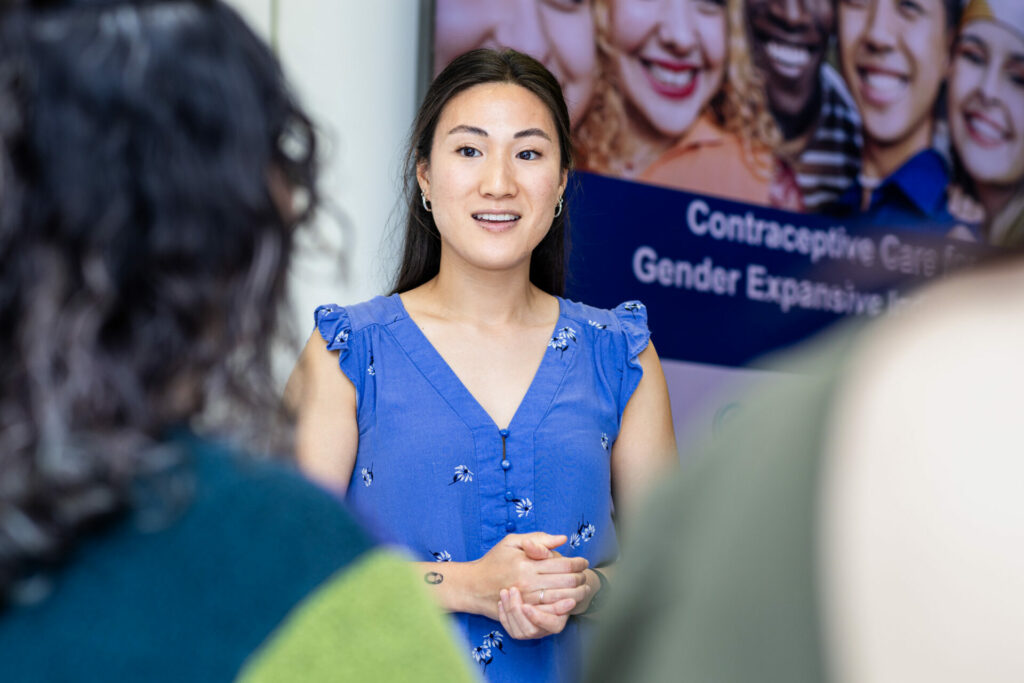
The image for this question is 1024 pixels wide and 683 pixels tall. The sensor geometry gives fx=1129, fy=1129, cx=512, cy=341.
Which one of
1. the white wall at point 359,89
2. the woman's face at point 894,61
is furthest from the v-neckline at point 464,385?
the woman's face at point 894,61

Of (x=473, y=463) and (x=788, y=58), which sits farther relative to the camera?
(x=788, y=58)

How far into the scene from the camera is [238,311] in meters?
0.79

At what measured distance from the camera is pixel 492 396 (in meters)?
2.11

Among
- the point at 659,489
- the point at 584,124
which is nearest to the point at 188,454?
the point at 659,489

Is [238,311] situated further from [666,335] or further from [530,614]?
[666,335]

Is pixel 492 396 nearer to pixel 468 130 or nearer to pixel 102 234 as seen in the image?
pixel 468 130

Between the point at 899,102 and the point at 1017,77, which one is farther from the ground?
the point at 1017,77

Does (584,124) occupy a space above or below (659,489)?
above

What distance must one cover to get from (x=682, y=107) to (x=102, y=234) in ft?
9.97

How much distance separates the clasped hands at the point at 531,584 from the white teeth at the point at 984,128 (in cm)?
306

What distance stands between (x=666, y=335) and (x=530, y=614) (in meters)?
1.75

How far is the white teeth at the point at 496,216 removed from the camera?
7.11 ft

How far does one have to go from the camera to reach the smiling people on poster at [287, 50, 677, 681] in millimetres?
1988

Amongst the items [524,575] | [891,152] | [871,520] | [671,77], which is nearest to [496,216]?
[524,575]
